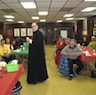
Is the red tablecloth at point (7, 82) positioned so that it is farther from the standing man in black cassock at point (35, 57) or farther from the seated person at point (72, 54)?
the seated person at point (72, 54)

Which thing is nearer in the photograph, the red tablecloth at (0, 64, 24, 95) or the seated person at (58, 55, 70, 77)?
the red tablecloth at (0, 64, 24, 95)

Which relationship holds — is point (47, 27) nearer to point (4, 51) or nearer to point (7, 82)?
point (4, 51)

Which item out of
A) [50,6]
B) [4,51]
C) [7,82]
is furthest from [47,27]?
[7,82]

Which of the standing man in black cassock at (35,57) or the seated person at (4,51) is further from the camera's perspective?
the seated person at (4,51)

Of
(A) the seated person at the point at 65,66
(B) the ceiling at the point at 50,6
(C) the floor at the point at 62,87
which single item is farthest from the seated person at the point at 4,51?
(A) the seated person at the point at 65,66

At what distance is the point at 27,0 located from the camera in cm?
623

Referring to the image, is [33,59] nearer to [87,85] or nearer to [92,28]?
[87,85]

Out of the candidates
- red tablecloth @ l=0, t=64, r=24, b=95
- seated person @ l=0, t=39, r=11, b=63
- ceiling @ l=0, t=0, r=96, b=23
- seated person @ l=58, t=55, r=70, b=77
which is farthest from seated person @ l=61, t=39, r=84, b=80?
red tablecloth @ l=0, t=64, r=24, b=95

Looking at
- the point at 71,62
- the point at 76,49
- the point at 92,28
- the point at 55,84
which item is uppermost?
the point at 92,28

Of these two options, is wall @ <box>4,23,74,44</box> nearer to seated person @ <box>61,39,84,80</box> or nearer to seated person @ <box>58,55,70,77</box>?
seated person @ <box>61,39,84,80</box>

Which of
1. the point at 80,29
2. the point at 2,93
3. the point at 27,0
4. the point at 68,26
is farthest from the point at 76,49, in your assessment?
the point at 68,26

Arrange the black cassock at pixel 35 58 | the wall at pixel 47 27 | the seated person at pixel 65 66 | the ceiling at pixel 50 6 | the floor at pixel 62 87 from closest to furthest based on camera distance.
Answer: the floor at pixel 62 87 < the black cassock at pixel 35 58 < the seated person at pixel 65 66 < the ceiling at pixel 50 6 < the wall at pixel 47 27

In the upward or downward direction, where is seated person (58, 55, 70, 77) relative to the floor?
upward

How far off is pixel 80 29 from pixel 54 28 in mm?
5774
